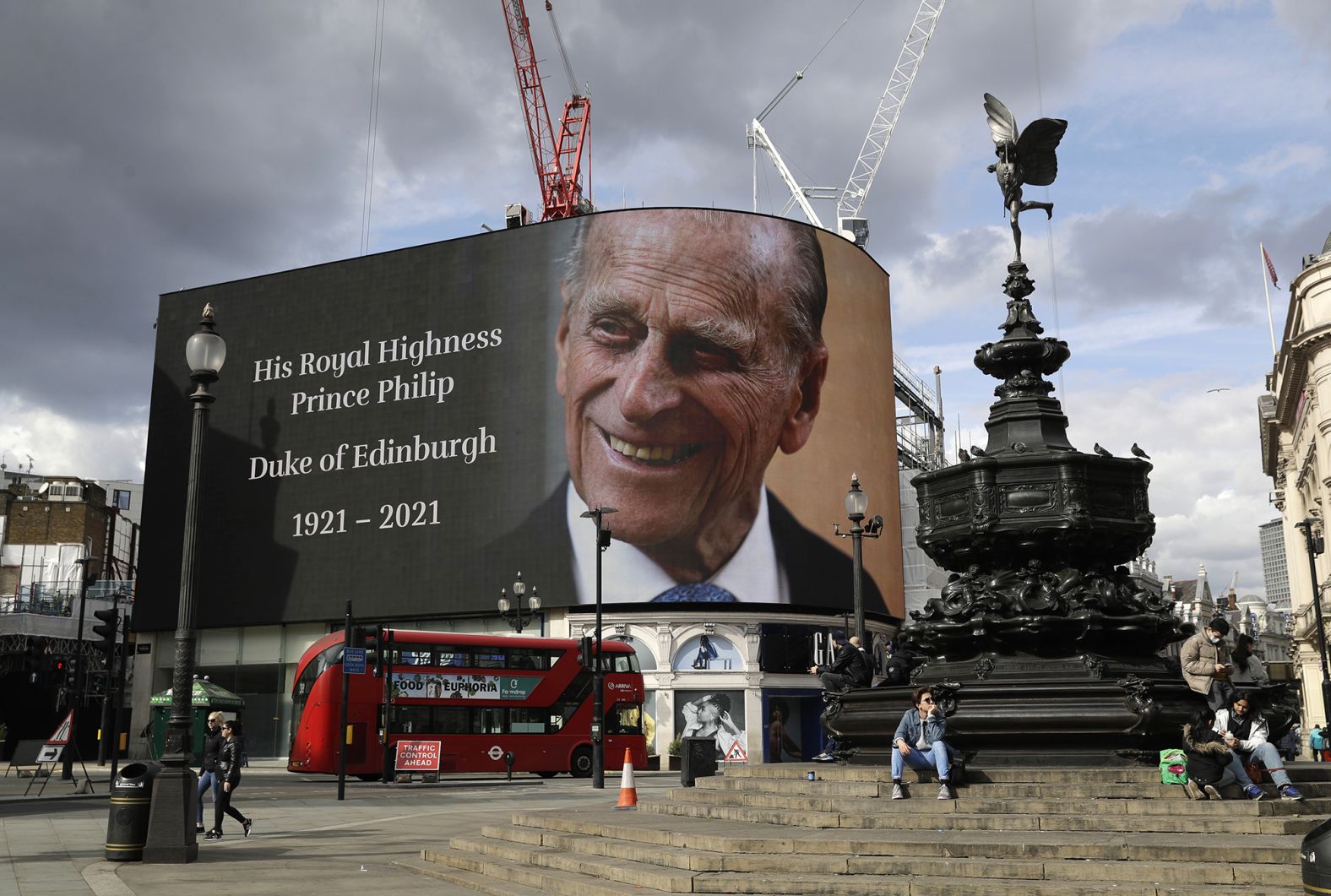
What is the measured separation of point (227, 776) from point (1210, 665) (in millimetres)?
12733

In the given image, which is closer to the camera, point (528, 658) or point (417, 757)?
point (417, 757)

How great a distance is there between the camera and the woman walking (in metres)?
16.2

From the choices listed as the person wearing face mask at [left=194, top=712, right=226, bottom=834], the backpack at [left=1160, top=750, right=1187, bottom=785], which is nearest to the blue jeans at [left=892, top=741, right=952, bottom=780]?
the backpack at [left=1160, top=750, right=1187, bottom=785]

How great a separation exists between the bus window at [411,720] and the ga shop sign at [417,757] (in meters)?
0.52

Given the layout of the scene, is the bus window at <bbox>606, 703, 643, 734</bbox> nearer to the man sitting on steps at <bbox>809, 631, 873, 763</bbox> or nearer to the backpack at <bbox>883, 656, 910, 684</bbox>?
the man sitting on steps at <bbox>809, 631, 873, 763</bbox>

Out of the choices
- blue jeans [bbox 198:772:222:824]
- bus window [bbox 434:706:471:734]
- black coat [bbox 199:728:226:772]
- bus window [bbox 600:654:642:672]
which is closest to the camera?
blue jeans [bbox 198:772:222:824]

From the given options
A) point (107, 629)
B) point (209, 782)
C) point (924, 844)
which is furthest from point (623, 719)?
point (924, 844)

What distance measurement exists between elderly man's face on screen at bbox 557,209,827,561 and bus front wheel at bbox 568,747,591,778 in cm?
1334

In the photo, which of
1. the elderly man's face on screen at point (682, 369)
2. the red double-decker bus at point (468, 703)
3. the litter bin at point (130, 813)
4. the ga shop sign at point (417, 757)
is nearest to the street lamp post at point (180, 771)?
the litter bin at point (130, 813)

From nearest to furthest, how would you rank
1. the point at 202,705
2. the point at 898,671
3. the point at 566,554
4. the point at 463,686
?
the point at 898,671
the point at 463,686
the point at 202,705
the point at 566,554

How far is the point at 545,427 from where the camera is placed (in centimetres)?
4962

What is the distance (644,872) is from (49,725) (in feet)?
209

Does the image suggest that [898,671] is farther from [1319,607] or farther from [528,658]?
[1319,607]

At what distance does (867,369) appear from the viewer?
5347cm
